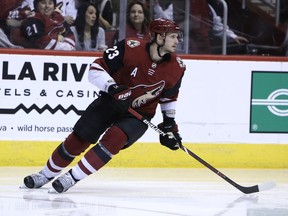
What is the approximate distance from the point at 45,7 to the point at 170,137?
2.11m

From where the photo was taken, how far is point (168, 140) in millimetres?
6141

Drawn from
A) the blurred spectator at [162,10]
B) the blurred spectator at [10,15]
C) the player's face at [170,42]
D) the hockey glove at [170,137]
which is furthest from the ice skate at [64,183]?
the blurred spectator at [162,10]

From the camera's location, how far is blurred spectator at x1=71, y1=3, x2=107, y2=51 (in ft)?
25.7

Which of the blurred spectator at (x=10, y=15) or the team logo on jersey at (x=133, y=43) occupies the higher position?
the blurred spectator at (x=10, y=15)

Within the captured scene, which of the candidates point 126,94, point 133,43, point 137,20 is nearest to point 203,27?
point 137,20

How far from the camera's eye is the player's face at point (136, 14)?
25.8 feet

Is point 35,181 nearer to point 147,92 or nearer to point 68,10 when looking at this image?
point 147,92

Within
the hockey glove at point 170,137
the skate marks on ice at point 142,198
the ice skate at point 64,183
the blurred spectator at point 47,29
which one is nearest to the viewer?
the skate marks on ice at point 142,198

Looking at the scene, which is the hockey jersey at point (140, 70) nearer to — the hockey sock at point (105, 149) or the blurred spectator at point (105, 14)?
the hockey sock at point (105, 149)

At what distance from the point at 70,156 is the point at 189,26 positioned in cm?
232

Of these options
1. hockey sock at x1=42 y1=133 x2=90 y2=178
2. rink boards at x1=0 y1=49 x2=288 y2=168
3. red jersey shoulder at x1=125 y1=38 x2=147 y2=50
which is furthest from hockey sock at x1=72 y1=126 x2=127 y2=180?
rink boards at x1=0 y1=49 x2=288 y2=168

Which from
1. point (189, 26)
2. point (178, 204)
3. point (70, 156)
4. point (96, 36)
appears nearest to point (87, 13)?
point (96, 36)

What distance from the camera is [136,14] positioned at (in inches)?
310

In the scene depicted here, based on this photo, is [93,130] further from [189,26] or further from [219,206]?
[189,26]
